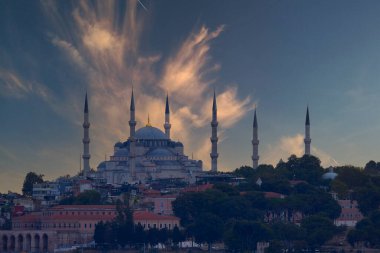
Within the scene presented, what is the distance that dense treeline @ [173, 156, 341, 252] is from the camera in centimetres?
10288

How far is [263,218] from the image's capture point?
11688 centimetres

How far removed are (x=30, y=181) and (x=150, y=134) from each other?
14954mm

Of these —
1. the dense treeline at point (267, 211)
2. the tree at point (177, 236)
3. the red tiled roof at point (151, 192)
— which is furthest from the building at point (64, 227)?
the red tiled roof at point (151, 192)

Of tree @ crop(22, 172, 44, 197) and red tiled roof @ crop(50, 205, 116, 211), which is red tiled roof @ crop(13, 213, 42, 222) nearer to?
red tiled roof @ crop(50, 205, 116, 211)

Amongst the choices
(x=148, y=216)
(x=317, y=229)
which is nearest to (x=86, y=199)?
(x=148, y=216)

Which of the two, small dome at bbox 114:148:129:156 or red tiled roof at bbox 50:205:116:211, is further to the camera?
small dome at bbox 114:148:129:156

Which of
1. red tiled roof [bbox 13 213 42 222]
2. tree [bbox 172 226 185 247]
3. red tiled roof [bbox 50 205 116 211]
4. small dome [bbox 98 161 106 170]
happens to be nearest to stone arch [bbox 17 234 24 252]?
red tiled roof [bbox 13 213 42 222]

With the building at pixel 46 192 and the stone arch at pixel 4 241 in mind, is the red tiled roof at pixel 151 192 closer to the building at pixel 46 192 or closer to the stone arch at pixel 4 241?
the building at pixel 46 192

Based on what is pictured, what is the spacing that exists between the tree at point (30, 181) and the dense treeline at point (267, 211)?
99.8 feet

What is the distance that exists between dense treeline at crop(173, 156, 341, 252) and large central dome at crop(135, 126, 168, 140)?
2303 cm

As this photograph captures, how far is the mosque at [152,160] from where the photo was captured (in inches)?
5891

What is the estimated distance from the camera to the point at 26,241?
392 ft

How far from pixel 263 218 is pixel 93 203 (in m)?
20.0

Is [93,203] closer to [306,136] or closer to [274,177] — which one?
[274,177]
